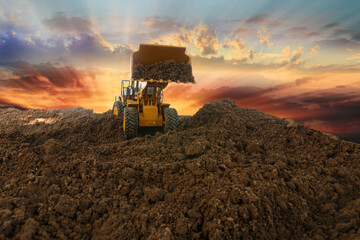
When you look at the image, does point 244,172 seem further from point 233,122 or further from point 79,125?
point 79,125

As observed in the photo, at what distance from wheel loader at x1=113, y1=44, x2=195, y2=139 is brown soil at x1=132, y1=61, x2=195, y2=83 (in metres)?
0.14

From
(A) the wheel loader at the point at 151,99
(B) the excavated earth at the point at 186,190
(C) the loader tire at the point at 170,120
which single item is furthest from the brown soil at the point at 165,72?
(B) the excavated earth at the point at 186,190

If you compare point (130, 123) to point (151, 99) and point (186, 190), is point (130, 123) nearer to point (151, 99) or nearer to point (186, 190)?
point (151, 99)

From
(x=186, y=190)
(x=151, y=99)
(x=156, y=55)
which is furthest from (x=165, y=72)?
(x=186, y=190)

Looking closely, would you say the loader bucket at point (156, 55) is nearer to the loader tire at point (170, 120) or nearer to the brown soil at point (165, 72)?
the brown soil at point (165, 72)

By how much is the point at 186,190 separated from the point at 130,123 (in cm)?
473

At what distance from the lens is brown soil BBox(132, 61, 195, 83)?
799 cm

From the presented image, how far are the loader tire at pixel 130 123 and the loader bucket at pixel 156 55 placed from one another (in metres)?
1.39

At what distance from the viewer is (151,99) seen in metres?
9.15

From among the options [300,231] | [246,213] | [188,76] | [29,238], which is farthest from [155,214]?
[188,76]

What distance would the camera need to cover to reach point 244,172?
457cm

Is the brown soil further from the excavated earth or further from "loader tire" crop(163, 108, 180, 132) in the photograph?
the excavated earth

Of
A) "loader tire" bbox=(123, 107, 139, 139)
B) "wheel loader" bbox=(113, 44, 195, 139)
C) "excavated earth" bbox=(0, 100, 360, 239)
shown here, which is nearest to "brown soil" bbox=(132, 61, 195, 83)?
"wheel loader" bbox=(113, 44, 195, 139)

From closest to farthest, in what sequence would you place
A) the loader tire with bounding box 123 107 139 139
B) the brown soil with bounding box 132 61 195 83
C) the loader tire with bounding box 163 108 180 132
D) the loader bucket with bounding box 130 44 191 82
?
the brown soil with bounding box 132 61 195 83 → the loader bucket with bounding box 130 44 191 82 → the loader tire with bounding box 123 107 139 139 → the loader tire with bounding box 163 108 180 132
